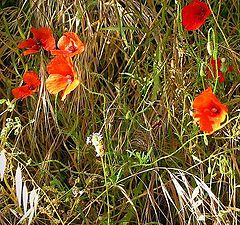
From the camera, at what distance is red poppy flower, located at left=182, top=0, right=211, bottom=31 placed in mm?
1182

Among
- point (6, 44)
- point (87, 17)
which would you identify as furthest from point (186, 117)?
point (6, 44)

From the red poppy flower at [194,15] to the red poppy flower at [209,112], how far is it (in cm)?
16

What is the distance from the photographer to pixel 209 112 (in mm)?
1089

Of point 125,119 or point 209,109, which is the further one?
point 125,119

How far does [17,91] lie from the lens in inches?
48.4

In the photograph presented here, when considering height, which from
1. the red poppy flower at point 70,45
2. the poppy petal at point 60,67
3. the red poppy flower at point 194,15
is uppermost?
the red poppy flower at point 194,15

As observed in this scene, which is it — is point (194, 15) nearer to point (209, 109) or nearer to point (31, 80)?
point (209, 109)

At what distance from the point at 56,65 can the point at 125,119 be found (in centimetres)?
18

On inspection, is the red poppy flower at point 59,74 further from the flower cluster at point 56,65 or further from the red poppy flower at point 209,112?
the red poppy flower at point 209,112

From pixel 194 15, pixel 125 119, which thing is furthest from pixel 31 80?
pixel 194 15

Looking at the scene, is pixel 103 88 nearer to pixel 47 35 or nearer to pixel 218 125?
pixel 47 35

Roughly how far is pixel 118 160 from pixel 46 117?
203 millimetres

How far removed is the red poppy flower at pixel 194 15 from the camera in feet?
3.88

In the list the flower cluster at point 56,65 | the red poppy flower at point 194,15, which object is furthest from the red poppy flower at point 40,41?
the red poppy flower at point 194,15
